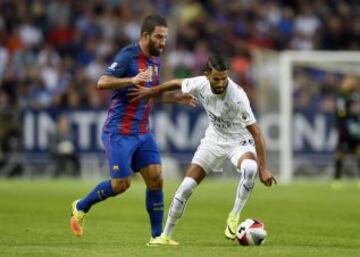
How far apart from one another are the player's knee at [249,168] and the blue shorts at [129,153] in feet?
3.13

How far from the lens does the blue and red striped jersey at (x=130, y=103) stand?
1209cm

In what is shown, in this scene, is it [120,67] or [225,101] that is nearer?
[120,67]

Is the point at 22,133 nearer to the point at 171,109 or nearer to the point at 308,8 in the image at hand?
the point at 171,109

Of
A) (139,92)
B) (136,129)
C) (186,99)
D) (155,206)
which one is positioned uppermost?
(139,92)

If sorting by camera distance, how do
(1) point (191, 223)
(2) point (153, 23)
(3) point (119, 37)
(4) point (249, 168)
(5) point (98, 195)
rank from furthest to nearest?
(3) point (119, 37)
(1) point (191, 223)
(5) point (98, 195)
(4) point (249, 168)
(2) point (153, 23)

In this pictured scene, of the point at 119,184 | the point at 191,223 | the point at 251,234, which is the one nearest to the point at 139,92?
the point at 119,184

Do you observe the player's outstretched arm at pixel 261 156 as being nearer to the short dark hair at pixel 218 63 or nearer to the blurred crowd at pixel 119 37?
the short dark hair at pixel 218 63

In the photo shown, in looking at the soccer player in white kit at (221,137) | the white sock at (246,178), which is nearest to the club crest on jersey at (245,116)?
the soccer player in white kit at (221,137)

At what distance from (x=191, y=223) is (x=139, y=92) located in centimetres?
382

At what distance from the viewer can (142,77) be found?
11711mm

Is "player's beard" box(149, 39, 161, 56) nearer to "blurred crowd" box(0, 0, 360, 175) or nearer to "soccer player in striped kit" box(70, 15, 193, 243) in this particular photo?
"soccer player in striped kit" box(70, 15, 193, 243)

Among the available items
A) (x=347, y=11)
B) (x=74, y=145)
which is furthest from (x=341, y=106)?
(x=347, y=11)

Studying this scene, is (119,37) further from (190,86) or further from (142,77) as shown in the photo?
(142,77)

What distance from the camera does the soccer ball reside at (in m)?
12.0
